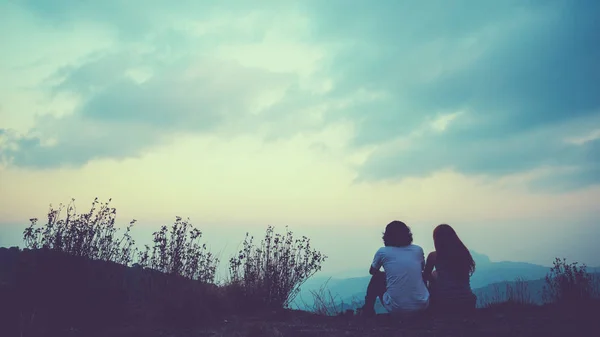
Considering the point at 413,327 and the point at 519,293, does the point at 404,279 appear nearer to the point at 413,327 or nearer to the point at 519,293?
the point at 413,327

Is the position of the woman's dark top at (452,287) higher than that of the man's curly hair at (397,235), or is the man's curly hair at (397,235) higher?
the man's curly hair at (397,235)

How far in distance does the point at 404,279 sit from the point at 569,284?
15.1 ft

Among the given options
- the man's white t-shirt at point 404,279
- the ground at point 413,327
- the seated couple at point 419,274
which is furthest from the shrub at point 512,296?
the man's white t-shirt at point 404,279

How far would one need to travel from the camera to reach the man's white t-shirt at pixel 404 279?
5.26 metres

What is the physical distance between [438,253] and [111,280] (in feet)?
18.2

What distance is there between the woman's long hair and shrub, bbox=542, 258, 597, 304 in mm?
3044

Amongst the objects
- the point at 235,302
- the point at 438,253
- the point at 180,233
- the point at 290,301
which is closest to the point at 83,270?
the point at 180,233

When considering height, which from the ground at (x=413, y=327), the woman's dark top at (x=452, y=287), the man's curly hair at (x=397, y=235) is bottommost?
the ground at (x=413, y=327)

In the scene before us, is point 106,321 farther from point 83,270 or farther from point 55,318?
point 83,270

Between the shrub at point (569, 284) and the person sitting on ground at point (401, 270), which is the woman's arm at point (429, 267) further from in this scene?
the shrub at point (569, 284)

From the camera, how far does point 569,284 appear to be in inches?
291

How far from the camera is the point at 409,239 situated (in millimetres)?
5715

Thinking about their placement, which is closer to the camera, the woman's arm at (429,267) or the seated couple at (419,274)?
the seated couple at (419,274)

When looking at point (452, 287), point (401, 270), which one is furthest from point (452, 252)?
point (401, 270)
